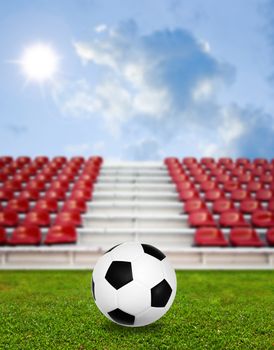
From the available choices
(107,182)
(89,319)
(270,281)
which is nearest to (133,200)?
(107,182)

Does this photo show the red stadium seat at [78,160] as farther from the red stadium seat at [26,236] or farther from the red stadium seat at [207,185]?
the red stadium seat at [26,236]

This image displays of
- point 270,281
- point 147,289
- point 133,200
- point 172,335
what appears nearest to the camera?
point 147,289

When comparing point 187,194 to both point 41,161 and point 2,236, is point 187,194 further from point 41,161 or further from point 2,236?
point 41,161

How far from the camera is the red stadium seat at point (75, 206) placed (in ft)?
31.5

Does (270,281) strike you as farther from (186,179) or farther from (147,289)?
(186,179)

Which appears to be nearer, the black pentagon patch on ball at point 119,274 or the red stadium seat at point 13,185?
the black pentagon patch on ball at point 119,274

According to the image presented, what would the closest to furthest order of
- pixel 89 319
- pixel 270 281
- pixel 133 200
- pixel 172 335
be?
pixel 172 335 → pixel 89 319 → pixel 270 281 → pixel 133 200

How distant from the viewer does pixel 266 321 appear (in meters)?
4.03

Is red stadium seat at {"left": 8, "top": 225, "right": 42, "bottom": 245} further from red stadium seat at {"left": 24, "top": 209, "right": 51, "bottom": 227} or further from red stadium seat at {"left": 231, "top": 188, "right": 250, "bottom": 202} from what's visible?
red stadium seat at {"left": 231, "top": 188, "right": 250, "bottom": 202}

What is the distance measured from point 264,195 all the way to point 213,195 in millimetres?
1385

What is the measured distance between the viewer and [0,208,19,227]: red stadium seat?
904cm

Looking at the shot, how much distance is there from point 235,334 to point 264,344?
0.28 meters

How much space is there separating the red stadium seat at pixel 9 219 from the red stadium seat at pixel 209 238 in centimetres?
379

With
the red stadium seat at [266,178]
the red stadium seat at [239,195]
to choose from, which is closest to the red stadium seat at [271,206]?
the red stadium seat at [239,195]
